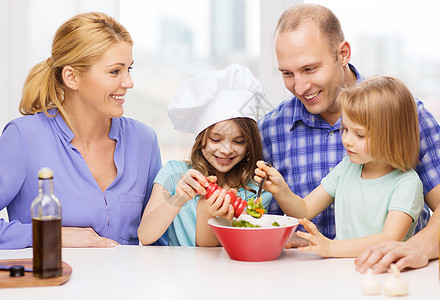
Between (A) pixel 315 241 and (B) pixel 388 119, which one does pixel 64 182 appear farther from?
(B) pixel 388 119

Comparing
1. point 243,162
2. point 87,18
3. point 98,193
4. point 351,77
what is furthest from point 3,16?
point 351,77

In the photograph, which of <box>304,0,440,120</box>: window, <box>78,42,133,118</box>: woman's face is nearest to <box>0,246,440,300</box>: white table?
<box>78,42,133,118</box>: woman's face

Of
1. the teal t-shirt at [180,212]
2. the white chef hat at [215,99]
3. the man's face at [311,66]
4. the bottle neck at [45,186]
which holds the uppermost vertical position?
the man's face at [311,66]

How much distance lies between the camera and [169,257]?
4.74 feet

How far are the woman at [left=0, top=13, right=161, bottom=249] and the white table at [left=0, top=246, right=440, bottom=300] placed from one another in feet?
0.90

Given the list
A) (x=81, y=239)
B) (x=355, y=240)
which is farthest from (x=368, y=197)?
(x=81, y=239)

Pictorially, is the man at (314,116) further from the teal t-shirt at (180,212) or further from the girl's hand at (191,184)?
the girl's hand at (191,184)

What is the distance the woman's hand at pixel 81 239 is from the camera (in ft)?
5.19

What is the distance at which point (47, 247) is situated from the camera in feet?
3.76

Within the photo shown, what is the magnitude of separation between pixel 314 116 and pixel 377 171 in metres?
0.43

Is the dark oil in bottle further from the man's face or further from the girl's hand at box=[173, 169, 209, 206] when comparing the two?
the man's face

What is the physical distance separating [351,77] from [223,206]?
853 millimetres

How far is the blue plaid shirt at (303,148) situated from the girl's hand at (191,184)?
518mm

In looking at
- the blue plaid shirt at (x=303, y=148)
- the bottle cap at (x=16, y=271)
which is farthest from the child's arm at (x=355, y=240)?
the bottle cap at (x=16, y=271)
